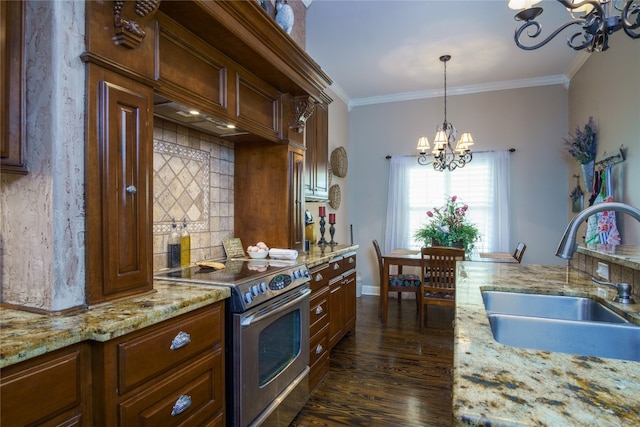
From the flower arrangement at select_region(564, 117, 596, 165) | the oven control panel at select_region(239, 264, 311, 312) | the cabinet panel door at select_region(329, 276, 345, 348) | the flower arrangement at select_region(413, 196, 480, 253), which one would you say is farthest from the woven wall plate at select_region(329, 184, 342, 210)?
the flower arrangement at select_region(564, 117, 596, 165)

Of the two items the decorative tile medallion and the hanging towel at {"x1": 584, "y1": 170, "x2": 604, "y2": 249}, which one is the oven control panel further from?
the hanging towel at {"x1": 584, "y1": 170, "x2": 604, "y2": 249}

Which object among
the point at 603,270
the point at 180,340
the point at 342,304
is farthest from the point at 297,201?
the point at 603,270

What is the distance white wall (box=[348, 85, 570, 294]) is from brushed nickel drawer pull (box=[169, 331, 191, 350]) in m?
4.37

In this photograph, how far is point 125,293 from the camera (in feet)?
4.37

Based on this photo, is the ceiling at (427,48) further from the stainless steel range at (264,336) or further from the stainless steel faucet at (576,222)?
the stainless steel faucet at (576,222)

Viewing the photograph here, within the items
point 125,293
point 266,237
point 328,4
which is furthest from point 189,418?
point 328,4

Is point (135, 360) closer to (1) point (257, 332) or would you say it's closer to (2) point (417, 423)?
(1) point (257, 332)

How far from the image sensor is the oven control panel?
1608 millimetres

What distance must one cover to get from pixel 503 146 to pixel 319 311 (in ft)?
12.4

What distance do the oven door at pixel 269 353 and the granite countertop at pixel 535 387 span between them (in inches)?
39.6

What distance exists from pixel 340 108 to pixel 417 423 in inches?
169

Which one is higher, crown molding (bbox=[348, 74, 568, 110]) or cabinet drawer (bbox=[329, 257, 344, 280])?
crown molding (bbox=[348, 74, 568, 110])

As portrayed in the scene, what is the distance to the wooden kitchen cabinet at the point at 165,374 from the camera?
1.05 metres

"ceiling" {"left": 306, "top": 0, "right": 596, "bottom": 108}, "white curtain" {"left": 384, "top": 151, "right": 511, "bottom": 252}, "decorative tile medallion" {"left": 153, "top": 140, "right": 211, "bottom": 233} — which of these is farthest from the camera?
"white curtain" {"left": 384, "top": 151, "right": 511, "bottom": 252}
